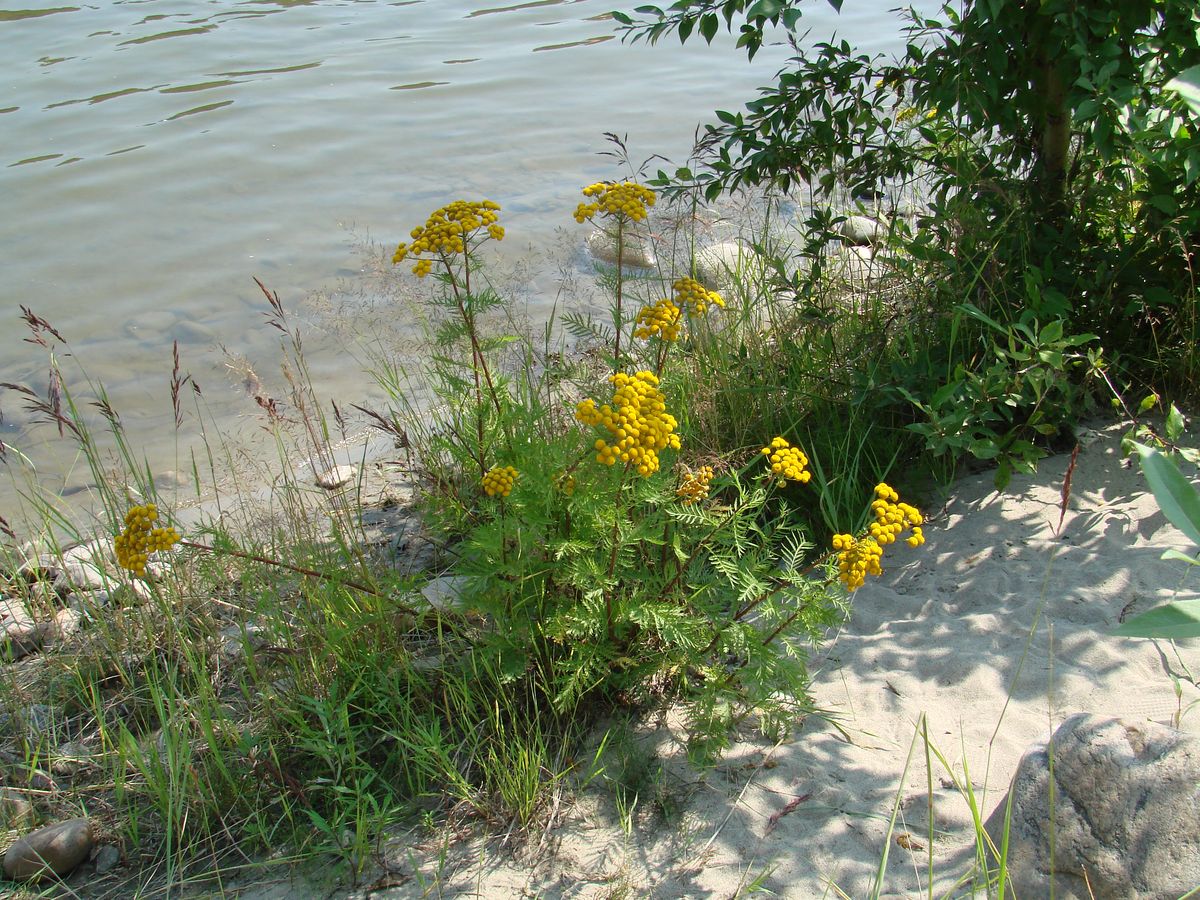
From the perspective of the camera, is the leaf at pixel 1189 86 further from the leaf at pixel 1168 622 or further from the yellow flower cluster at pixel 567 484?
the yellow flower cluster at pixel 567 484

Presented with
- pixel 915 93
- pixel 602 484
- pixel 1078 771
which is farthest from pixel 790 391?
pixel 1078 771

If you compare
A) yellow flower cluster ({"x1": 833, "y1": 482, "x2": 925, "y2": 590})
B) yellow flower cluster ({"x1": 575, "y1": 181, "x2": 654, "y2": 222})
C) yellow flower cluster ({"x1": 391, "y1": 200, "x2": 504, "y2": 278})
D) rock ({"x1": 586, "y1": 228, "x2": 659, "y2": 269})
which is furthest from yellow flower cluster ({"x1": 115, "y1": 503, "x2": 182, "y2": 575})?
rock ({"x1": 586, "y1": 228, "x2": 659, "y2": 269})

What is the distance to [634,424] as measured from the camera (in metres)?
2.42

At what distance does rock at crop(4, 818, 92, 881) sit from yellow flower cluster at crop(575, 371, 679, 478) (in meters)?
1.87

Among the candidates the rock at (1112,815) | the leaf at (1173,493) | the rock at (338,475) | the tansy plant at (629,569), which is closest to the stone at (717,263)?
the rock at (338,475)

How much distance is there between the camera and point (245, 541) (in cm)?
392

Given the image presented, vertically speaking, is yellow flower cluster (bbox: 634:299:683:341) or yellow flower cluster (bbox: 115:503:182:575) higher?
yellow flower cluster (bbox: 634:299:683:341)

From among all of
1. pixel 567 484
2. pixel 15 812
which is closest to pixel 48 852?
pixel 15 812

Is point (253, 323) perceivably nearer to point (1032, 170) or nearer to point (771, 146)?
point (771, 146)

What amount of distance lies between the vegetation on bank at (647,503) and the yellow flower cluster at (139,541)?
0.4 inches

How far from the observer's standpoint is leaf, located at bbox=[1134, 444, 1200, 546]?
1.37 meters

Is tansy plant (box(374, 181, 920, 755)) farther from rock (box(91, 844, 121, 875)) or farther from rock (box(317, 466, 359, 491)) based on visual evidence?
rock (box(317, 466, 359, 491))

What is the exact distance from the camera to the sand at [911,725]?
2.54 metres

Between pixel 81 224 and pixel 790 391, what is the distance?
6.57 m
